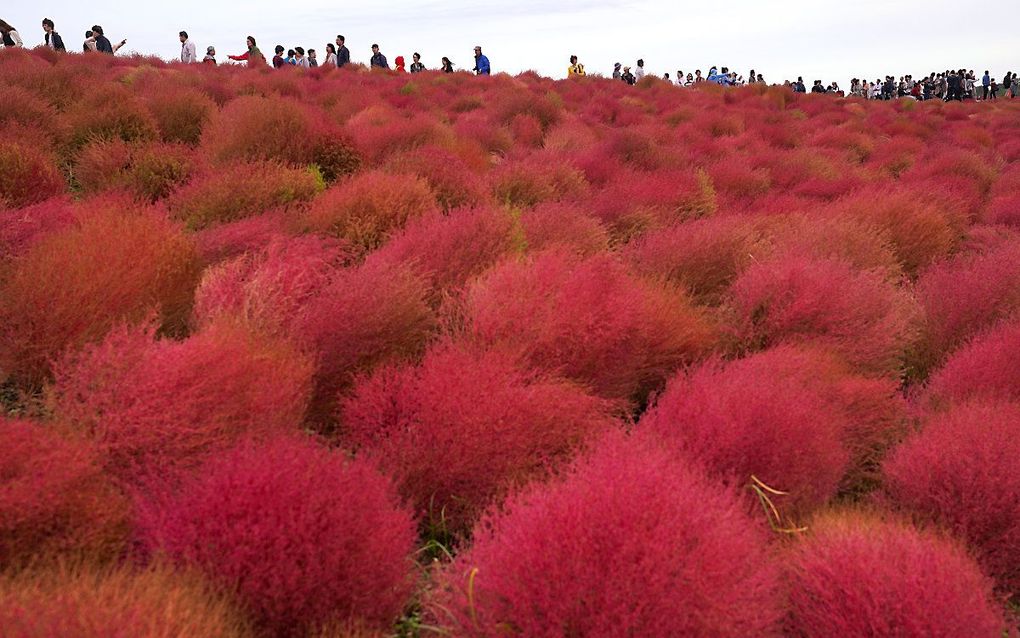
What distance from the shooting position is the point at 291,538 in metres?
1.94

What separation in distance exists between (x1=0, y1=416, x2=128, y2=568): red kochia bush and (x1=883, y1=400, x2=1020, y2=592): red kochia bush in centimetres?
254

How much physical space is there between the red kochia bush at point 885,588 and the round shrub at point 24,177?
4439mm

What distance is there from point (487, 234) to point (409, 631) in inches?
97.8

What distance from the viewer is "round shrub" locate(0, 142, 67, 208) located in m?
4.51

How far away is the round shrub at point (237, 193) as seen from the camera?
4.68m

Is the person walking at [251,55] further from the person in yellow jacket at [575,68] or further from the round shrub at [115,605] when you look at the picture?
the round shrub at [115,605]

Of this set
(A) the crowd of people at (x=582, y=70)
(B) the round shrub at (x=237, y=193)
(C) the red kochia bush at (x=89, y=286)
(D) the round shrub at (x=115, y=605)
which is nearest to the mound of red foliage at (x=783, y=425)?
(D) the round shrub at (x=115, y=605)

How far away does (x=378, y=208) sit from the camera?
4660mm

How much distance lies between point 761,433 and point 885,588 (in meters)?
0.74

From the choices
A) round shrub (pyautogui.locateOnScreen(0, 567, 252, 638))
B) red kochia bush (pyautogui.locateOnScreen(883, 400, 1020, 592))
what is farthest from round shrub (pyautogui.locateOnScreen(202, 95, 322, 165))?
red kochia bush (pyautogui.locateOnScreen(883, 400, 1020, 592))

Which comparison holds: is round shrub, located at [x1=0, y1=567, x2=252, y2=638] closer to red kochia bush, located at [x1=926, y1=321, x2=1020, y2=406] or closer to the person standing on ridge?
red kochia bush, located at [x1=926, y1=321, x2=1020, y2=406]

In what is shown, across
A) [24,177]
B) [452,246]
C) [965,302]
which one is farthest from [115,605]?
[965,302]

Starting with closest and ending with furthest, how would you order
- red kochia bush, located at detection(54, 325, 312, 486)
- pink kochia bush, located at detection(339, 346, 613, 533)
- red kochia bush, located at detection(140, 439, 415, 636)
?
red kochia bush, located at detection(140, 439, 415, 636)
red kochia bush, located at detection(54, 325, 312, 486)
pink kochia bush, located at detection(339, 346, 613, 533)

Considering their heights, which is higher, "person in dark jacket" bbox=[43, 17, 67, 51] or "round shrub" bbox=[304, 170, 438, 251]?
"person in dark jacket" bbox=[43, 17, 67, 51]
